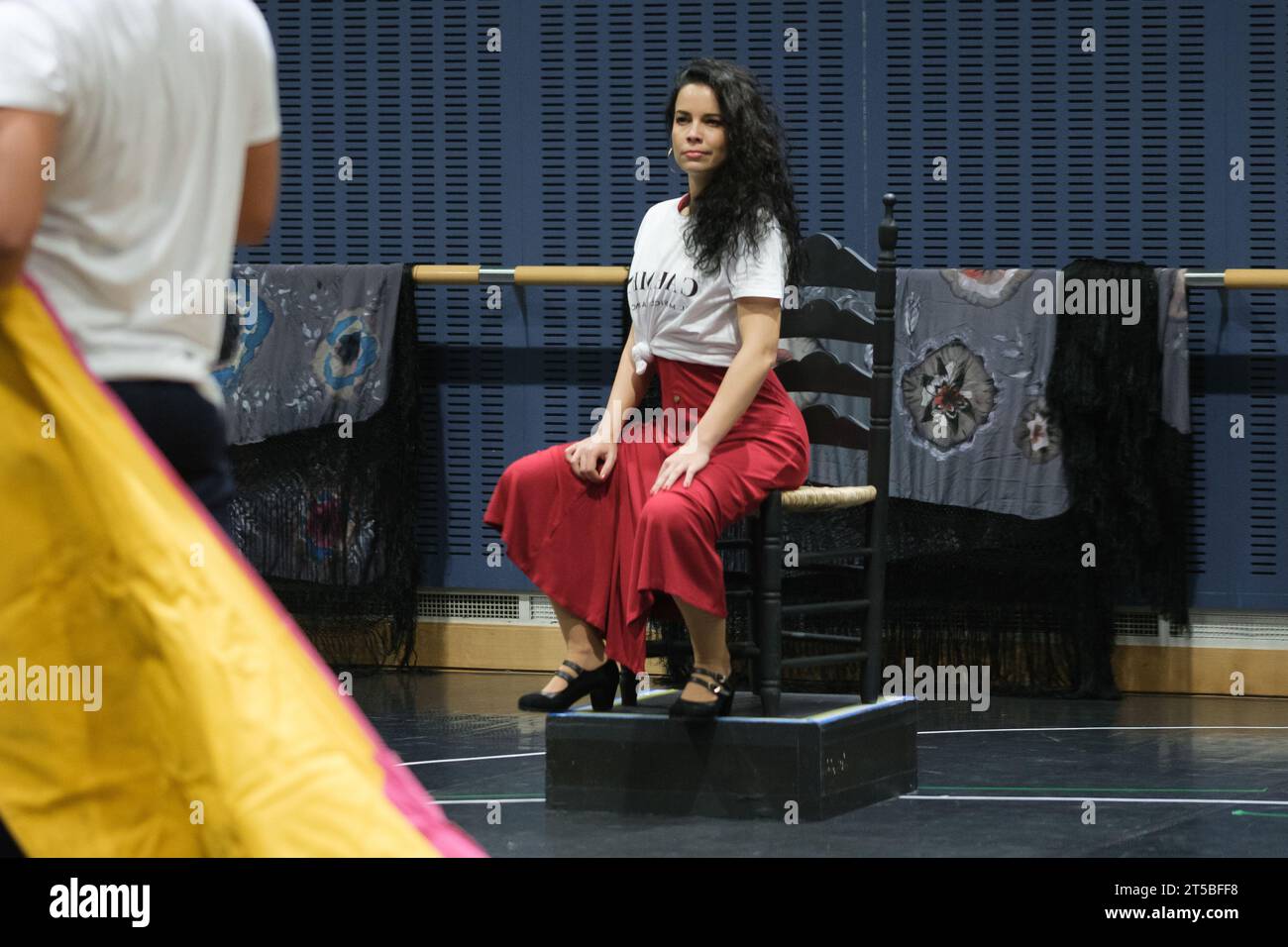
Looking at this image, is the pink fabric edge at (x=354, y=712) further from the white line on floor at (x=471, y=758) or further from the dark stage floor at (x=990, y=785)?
the white line on floor at (x=471, y=758)

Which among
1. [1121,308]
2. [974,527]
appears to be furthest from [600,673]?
[1121,308]

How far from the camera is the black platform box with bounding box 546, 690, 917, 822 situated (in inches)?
163

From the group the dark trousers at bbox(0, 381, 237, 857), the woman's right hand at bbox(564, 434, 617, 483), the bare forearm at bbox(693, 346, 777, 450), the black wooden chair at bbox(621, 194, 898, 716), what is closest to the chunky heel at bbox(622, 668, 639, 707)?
the black wooden chair at bbox(621, 194, 898, 716)

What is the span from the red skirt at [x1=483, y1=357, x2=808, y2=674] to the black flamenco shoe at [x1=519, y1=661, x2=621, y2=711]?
0.05m

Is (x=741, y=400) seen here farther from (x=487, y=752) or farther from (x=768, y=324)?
(x=487, y=752)

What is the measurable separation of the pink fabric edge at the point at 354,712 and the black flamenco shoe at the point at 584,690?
2.58 meters

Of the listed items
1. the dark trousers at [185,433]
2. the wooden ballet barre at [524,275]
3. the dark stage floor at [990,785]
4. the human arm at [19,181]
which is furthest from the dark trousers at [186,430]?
the wooden ballet barre at [524,275]

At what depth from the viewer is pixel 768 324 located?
Answer: 425cm

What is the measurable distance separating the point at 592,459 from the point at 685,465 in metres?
0.32

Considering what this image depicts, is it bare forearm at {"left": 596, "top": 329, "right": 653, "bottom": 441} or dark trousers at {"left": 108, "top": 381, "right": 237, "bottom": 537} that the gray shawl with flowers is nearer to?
bare forearm at {"left": 596, "top": 329, "right": 653, "bottom": 441}

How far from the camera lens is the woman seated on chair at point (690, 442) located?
414 cm

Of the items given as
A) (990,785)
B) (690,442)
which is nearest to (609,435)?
(690,442)

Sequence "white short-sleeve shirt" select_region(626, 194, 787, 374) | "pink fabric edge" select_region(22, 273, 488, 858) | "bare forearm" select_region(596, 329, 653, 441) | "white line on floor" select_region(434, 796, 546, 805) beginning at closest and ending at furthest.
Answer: "pink fabric edge" select_region(22, 273, 488, 858)
"white short-sleeve shirt" select_region(626, 194, 787, 374)
"white line on floor" select_region(434, 796, 546, 805)
"bare forearm" select_region(596, 329, 653, 441)
